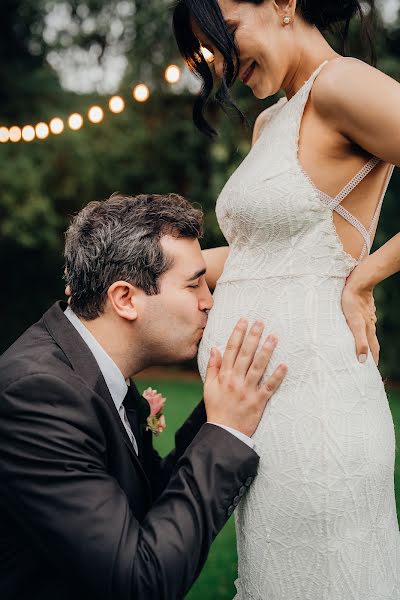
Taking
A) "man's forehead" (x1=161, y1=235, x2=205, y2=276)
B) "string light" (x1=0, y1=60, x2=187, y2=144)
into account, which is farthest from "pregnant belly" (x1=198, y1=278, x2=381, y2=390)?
"string light" (x1=0, y1=60, x2=187, y2=144)

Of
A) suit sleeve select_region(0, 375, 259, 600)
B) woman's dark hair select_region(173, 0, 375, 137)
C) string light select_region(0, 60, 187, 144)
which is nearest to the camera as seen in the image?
suit sleeve select_region(0, 375, 259, 600)

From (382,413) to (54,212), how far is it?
11.8 metres

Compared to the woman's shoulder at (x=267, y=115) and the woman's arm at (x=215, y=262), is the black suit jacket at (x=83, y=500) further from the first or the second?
the woman's shoulder at (x=267, y=115)

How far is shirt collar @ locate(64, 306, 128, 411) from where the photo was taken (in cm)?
233

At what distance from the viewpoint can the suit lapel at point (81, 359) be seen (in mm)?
2100

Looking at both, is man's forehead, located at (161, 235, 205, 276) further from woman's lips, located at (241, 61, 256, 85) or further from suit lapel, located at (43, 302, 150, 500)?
woman's lips, located at (241, 61, 256, 85)

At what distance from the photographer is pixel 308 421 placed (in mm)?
1869

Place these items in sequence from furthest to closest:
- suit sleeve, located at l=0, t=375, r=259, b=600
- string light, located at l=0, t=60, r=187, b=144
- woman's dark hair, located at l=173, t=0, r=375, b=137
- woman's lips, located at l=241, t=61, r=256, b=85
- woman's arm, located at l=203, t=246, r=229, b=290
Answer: string light, located at l=0, t=60, r=187, b=144 → woman's arm, located at l=203, t=246, r=229, b=290 → woman's lips, located at l=241, t=61, r=256, b=85 → woman's dark hair, located at l=173, t=0, r=375, b=137 → suit sleeve, located at l=0, t=375, r=259, b=600

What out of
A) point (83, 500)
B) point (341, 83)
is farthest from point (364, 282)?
point (83, 500)

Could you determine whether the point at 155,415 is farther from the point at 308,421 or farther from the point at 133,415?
the point at 308,421

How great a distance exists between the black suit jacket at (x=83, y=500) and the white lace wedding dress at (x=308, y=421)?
0.14 meters

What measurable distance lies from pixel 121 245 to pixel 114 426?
2.10ft

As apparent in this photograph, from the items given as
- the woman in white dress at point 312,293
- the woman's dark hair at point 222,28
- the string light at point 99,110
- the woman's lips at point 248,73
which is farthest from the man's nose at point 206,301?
the string light at point 99,110

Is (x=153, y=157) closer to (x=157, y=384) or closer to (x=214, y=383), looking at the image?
(x=157, y=384)
